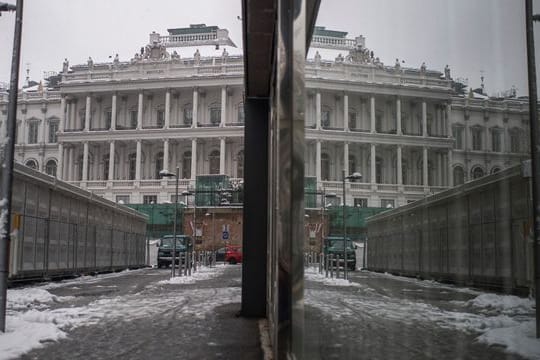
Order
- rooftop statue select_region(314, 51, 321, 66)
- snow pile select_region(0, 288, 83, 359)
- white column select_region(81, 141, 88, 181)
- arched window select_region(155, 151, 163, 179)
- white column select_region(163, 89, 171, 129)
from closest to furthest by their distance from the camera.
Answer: rooftop statue select_region(314, 51, 321, 66), snow pile select_region(0, 288, 83, 359), white column select_region(81, 141, 88, 181), arched window select_region(155, 151, 163, 179), white column select_region(163, 89, 171, 129)

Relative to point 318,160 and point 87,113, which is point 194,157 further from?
point 318,160

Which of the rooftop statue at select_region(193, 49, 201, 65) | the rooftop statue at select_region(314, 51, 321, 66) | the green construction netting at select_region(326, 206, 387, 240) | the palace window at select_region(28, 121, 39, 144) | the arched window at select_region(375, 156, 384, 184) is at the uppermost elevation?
the rooftop statue at select_region(193, 49, 201, 65)

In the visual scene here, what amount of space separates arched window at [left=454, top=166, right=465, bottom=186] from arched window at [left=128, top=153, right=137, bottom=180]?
82.3m

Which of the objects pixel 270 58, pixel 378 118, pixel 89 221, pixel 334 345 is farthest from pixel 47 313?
pixel 89 221

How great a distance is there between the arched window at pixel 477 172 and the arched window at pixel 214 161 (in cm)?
8150

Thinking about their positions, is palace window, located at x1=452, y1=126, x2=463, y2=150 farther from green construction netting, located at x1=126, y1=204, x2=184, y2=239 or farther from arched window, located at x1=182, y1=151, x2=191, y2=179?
arched window, located at x1=182, y1=151, x2=191, y2=179

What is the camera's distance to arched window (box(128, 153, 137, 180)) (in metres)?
81.6

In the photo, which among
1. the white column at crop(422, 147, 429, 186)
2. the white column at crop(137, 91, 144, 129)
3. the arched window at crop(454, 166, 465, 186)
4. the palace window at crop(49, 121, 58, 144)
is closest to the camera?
the arched window at crop(454, 166, 465, 186)

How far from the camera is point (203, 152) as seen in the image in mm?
83188

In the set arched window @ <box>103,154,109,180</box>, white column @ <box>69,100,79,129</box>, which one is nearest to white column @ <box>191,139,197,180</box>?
arched window @ <box>103,154,109,180</box>

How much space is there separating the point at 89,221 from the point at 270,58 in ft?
66.5

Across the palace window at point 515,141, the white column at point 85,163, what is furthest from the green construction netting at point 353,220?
the white column at point 85,163

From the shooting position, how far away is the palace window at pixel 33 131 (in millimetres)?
69225

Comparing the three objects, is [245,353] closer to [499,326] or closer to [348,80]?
[348,80]
